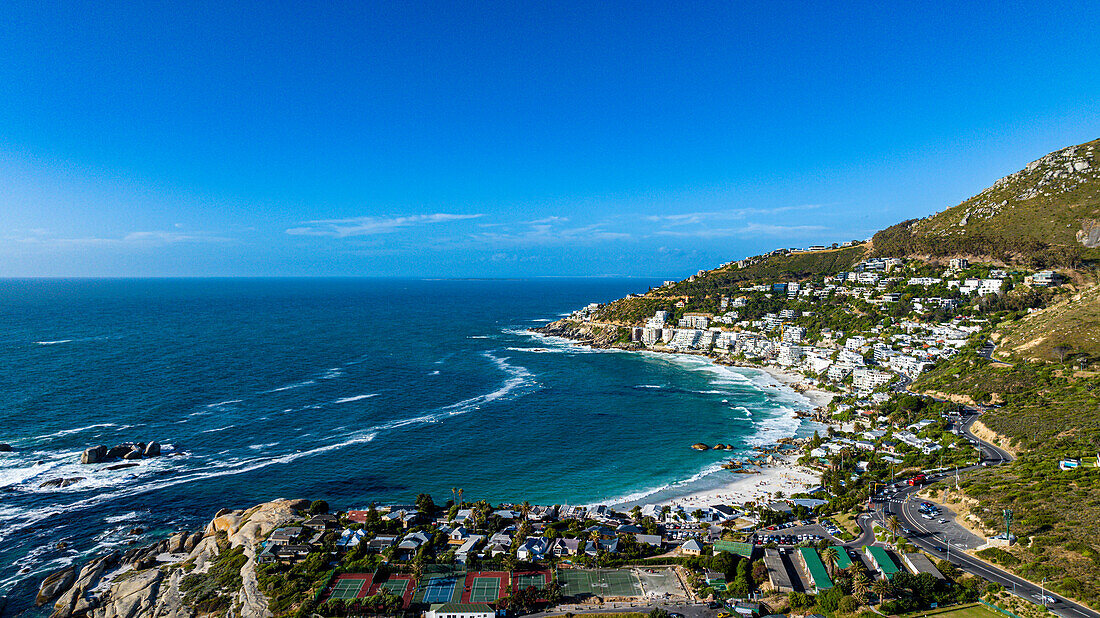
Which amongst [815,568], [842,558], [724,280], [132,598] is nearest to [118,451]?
[132,598]

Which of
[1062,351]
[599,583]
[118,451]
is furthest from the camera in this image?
[1062,351]

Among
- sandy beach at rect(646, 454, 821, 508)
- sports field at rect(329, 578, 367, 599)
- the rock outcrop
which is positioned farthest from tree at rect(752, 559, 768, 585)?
the rock outcrop

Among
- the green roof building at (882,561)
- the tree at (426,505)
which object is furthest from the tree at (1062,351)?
the tree at (426,505)

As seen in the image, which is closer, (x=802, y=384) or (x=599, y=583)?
(x=599, y=583)

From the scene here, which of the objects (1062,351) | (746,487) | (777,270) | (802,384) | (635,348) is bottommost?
(746,487)

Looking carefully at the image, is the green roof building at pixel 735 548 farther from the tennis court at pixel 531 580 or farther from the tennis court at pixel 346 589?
the tennis court at pixel 346 589

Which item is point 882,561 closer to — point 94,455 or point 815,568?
point 815,568

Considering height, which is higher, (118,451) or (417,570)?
(118,451)

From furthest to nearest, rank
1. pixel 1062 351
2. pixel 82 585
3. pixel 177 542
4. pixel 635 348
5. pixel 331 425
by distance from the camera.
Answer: pixel 635 348, pixel 1062 351, pixel 331 425, pixel 177 542, pixel 82 585
